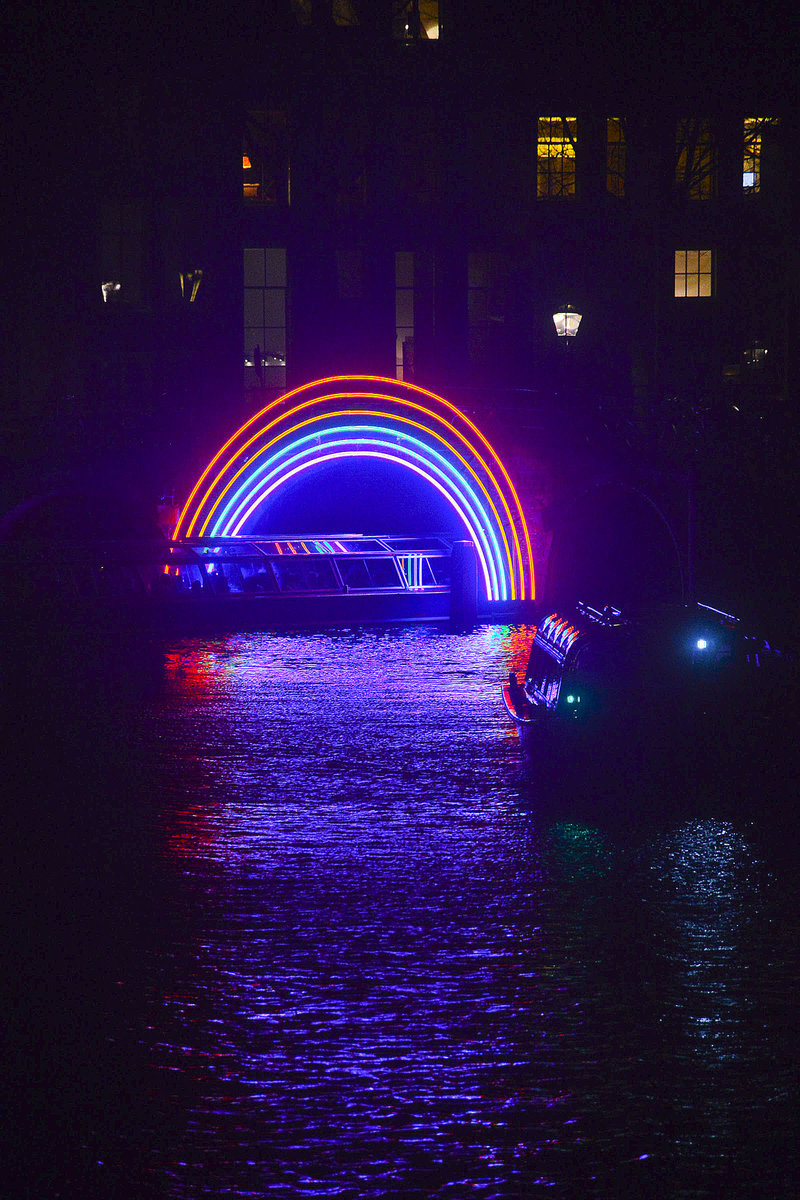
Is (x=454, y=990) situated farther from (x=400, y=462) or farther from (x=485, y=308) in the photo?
(x=485, y=308)

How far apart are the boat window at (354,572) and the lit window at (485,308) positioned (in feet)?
49.4

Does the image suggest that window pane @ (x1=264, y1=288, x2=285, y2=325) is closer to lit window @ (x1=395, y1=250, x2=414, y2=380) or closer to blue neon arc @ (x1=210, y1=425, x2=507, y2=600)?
lit window @ (x1=395, y1=250, x2=414, y2=380)

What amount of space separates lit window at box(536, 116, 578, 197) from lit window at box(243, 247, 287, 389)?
7.68 metres

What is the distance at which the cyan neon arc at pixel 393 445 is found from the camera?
84.5 ft

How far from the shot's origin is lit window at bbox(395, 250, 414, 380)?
3838 cm

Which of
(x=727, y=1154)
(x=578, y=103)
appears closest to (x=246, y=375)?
(x=578, y=103)

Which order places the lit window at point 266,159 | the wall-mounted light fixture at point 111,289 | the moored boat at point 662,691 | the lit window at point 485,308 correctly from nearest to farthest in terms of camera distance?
the moored boat at point 662,691, the lit window at point 266,159, the wall-mounted light fixture at point 111,289, the lit window at point 485,308

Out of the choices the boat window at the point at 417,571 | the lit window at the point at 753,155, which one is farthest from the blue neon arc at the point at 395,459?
the lit window at the point at 753,155

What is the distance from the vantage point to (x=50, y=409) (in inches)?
1248

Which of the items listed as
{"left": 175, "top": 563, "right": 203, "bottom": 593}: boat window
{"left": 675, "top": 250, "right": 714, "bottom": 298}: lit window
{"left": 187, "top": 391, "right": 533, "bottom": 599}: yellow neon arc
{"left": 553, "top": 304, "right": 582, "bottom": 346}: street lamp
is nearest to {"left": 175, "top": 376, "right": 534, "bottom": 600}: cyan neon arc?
{"left": 187, "top": 391, "right": 533, "bottom": 599}: yellow neon arc

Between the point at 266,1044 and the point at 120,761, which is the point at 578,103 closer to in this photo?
the point at 120,761

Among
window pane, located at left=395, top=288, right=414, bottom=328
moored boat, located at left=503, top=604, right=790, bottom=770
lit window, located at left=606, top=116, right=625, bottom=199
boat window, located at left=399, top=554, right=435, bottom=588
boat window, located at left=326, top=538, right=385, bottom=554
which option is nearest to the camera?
moored boat, located at left=503, top=604, right=790, bottom=770

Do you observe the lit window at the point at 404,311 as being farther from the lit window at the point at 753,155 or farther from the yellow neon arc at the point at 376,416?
the lit window at the point at 753,155

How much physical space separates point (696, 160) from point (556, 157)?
19.7 feet
